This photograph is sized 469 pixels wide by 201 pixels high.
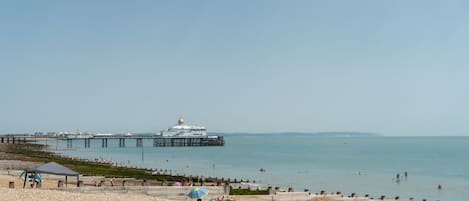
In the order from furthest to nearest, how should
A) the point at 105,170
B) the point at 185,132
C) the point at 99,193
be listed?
the point at 185,132 → the point at 105,170 → the point at 99,193

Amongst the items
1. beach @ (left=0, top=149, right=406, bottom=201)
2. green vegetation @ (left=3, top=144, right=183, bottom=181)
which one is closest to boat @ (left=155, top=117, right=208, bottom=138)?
green vegetation @ (left=3, top=144, right=183, bottom=181)

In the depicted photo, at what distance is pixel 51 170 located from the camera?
85.9 feet

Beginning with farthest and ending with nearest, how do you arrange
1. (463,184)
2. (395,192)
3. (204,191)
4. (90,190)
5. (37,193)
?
(463,184) < (395,192) < (90,190) < (204,191) < (37,193)

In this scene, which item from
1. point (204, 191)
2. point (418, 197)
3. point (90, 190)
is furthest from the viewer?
point (418, 197)

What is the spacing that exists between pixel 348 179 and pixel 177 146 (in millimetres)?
87446

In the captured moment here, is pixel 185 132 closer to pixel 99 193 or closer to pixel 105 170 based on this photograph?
pixel 105 170

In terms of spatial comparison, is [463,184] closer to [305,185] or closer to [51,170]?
[305,185]

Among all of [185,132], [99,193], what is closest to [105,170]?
[99,193]

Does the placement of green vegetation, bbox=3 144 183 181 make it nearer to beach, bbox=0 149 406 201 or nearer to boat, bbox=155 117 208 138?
beach, bbox=0 149 406 201

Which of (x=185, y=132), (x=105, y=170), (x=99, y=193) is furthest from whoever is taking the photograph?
(x=185, y=132)

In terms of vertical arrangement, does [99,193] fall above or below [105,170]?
above

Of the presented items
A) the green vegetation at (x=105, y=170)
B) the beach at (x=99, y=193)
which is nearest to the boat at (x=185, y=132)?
the green vegetation at (x=105, y=170)

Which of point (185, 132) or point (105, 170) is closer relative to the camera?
point (105, 170)

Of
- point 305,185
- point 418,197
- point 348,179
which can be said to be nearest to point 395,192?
point 418,197
